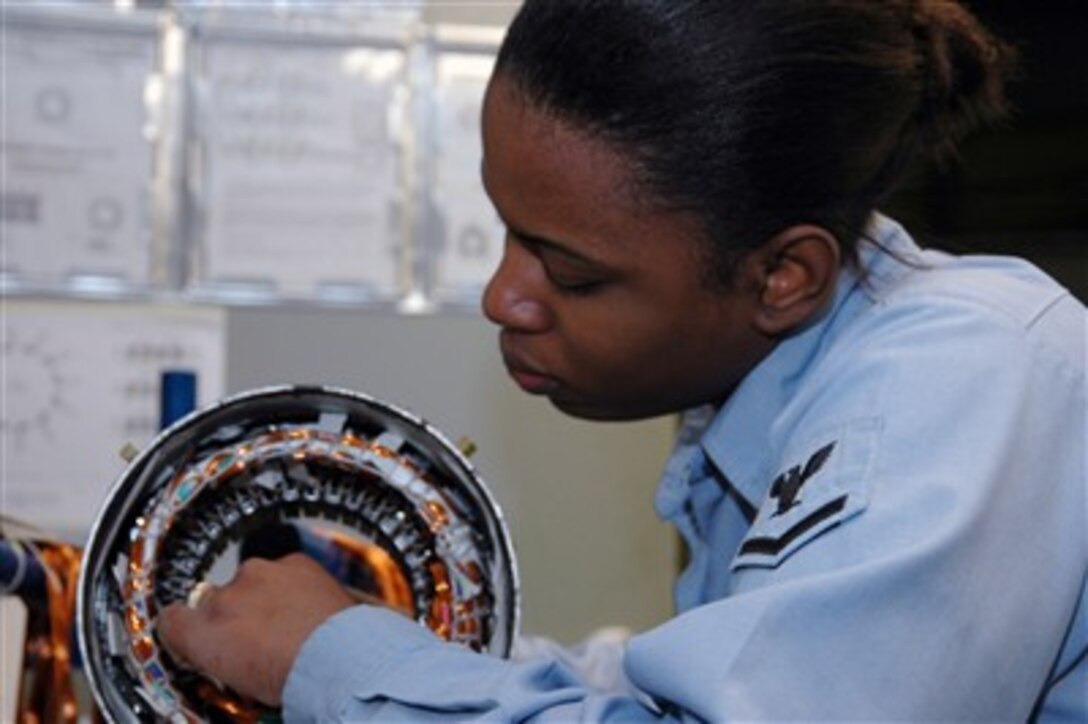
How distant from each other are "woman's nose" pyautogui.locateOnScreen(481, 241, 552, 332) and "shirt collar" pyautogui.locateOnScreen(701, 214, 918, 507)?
0.12 m

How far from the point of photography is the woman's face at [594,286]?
744 millimetres

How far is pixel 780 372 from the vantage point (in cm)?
82

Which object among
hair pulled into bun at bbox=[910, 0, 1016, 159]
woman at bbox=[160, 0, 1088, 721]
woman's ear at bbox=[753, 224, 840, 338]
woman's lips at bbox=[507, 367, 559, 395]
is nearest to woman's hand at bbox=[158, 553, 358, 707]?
woman at bbox=[160, 0, 1088, 721]

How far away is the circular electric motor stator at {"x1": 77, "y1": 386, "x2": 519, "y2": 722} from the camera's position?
2.73 ft

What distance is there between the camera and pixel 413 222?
1255 millimetres

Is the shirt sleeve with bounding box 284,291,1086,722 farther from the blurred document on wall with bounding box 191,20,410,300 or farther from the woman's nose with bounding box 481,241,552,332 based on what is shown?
the blurred document on wall with bounding box 191,20,410,300

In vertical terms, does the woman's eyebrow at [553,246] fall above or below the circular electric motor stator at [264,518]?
above

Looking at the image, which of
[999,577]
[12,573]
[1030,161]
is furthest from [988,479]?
[1030,161]

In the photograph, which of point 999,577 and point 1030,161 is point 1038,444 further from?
point 1030,161

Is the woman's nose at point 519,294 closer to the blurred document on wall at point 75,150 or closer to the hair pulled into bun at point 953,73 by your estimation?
the hair pulled into bun at point 953,73

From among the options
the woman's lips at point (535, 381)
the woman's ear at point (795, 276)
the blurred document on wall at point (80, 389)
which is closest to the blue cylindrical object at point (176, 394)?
the blurred document on wall at point (80, 389)

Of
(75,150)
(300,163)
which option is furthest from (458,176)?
(75,150)

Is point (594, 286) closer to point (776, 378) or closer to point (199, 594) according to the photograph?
point (776, 378)

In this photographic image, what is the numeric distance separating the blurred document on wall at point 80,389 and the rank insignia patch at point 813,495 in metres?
0.61
